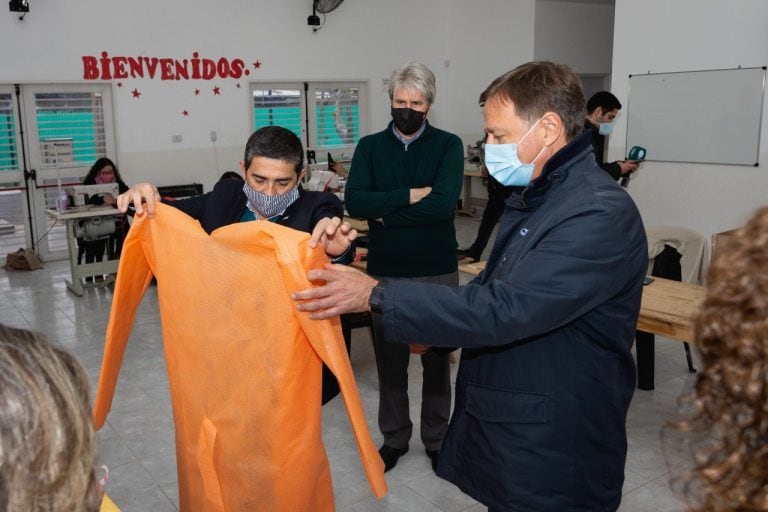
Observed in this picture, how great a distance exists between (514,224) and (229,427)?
92 cm

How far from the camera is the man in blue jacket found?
1.65 metres

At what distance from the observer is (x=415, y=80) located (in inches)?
124

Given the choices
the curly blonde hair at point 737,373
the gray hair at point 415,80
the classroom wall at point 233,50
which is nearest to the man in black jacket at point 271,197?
the gray hair at point 415,80

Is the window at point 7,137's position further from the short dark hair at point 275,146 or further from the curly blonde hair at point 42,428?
the curly blonde hair at point 42,428

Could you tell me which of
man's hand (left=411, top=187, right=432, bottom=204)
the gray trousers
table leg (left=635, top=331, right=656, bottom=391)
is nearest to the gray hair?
man's hand (left=411, top=187, right=432, bottom=204)

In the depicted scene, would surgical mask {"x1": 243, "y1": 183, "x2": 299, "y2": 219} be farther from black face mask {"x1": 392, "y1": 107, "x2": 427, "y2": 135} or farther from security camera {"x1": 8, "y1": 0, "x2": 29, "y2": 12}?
security camera {"x1": 8, "y1": 0, "x2": 29, "y2": 12}

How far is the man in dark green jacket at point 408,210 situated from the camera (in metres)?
3.15

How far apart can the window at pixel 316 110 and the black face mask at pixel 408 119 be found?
6.96 metres

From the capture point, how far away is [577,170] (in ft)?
5.85

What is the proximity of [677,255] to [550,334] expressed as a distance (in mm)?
3244

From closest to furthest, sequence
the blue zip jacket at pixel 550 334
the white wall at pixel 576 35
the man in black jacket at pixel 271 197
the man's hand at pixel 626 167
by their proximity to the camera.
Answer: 1. the blue zip jacket at pixel 550 334
2. the man in black jacket at pixel 271 197
3. the man's hand at pixel 626 167
4. the white wall at pixel 576 35

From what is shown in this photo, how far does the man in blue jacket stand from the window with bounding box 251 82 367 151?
8.34 meters

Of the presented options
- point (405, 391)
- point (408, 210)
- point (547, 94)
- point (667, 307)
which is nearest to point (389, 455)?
point (405, 391)

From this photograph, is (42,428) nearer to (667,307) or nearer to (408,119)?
(408,119)
